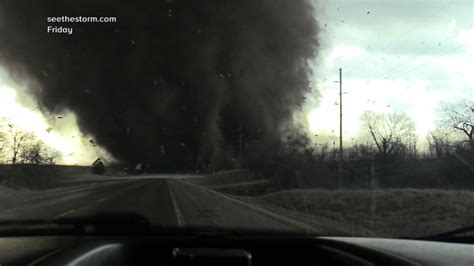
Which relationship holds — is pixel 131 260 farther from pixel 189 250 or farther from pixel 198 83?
pixel 198 83

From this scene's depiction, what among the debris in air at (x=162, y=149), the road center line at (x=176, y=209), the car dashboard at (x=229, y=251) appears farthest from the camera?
the debris in air at (x=162, y=149)

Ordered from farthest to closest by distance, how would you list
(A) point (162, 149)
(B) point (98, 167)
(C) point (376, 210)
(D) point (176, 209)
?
(C) point (376, 210) → (D) point (176, 209) → (A) point (162, 149) → (B) point (98, 167)

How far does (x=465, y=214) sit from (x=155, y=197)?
15.0m

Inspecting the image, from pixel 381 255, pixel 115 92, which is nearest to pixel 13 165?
pixel 115 92

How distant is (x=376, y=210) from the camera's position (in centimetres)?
1878

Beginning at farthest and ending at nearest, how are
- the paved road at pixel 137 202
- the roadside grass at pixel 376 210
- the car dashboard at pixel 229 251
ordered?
the roadside grass at pixel 376 210 < the paved road at pixel 137 202 < the car dashboard at pixel 229 251

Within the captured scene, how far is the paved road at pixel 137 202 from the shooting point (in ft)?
21.7

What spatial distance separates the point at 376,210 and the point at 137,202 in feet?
42.8

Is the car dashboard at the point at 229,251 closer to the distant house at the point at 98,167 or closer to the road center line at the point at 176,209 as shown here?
the road center line at the point at 176,209

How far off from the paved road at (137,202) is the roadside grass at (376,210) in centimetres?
511

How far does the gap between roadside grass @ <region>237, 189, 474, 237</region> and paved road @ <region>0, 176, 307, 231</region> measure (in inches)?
201

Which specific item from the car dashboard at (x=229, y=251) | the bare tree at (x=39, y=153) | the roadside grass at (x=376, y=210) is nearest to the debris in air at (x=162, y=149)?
the bare tree at (x=39, y=153)

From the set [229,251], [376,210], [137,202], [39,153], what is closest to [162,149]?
[137,202]

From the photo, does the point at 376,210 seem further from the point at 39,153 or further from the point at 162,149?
the point at 39,153
